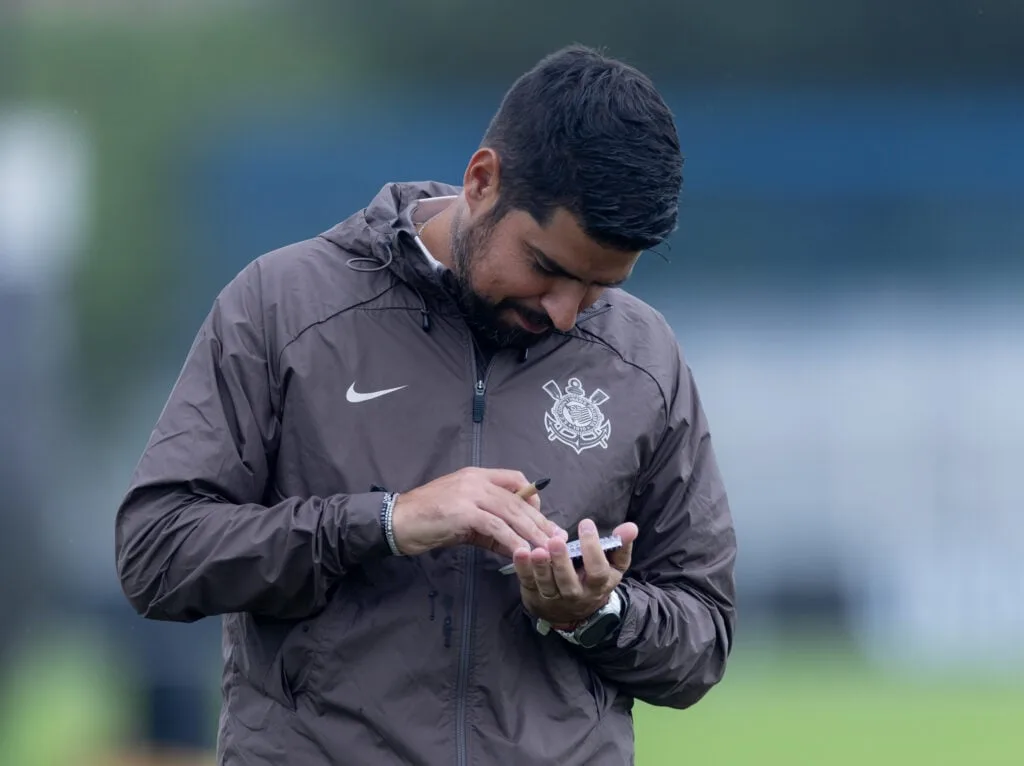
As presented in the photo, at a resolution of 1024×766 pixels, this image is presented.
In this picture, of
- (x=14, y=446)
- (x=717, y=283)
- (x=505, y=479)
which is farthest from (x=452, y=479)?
(x=14, y=446)

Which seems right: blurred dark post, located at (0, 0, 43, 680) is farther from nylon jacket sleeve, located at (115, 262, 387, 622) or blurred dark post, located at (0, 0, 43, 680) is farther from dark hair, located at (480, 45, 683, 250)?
dark hair, located at (480, 45, 683, 250)

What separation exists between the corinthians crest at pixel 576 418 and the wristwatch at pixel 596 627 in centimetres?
20

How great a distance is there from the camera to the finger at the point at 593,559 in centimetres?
158

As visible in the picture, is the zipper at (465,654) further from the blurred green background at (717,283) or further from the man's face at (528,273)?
the blurred green background at (717,283)

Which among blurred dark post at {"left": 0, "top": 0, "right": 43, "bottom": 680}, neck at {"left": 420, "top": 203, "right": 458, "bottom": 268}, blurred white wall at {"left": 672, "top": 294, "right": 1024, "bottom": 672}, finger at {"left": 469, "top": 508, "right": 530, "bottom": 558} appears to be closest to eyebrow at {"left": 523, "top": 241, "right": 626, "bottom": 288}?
neck at {"left": 420, "top": 203, "right": 458, "bottom": 268}

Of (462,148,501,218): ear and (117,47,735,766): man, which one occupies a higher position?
(462,148,501,218): ear

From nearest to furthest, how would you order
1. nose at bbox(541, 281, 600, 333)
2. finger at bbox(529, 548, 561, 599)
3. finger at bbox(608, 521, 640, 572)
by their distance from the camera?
finger at bbox(529, 548, 561, 599) < finger at bbox(608, 521, 640, 572) < nose at bbox(541, 281, 600, 333)

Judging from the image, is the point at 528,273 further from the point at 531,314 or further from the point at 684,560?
the point at 684,560

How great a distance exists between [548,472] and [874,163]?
5.86ft

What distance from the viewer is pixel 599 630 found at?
169 cm

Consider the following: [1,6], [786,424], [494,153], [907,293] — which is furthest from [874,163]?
[1,6]

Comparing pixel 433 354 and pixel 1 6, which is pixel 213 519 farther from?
pixel 1 6

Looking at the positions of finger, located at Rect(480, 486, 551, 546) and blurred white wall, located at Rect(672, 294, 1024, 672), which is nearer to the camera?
finger, located at Rect(480, 486, 551, 546)

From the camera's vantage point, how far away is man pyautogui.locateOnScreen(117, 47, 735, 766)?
1.62 metres
